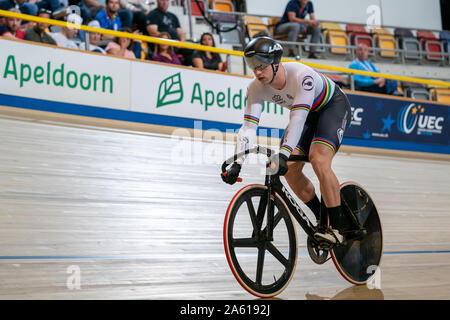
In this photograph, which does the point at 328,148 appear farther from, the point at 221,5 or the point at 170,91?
the point at 221,5

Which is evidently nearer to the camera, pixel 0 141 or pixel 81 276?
pixel 81 276

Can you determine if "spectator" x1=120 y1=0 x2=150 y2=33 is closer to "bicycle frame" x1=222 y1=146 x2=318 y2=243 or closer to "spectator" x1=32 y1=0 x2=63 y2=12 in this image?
"spectator" x1=32 y1=0 x2=63 y2=12

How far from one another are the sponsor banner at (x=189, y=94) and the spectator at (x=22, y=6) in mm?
1511

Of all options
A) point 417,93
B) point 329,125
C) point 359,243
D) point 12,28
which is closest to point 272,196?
point 329,125

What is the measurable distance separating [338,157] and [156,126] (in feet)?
7.49

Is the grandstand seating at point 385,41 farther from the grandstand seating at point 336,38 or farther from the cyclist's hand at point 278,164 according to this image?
the cyclist's hand at point 278,164

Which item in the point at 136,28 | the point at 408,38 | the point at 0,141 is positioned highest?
the point at 408,38

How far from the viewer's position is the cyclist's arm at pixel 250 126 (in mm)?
2787

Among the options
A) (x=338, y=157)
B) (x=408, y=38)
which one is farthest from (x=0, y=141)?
(x=408, y=38)

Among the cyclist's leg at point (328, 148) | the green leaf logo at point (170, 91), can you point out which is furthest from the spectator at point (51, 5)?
the cyclist's leg at point (328, 148)

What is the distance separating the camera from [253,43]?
2.67 metres

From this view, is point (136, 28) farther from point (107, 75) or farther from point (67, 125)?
point (67, 125)

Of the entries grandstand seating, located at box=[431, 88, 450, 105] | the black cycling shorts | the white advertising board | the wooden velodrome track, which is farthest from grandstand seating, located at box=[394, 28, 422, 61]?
the black cycling shorts
